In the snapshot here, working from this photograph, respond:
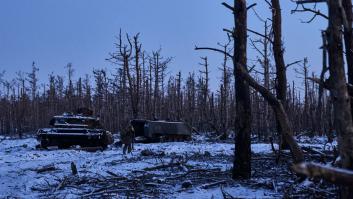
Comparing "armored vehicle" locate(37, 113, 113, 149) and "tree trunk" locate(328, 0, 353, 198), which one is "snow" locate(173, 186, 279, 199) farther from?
"armored vehicle" locate(37, 113, 113, 149)

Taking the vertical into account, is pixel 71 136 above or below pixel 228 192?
above

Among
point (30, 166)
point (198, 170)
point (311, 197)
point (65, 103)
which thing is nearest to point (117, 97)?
point (65, 103)

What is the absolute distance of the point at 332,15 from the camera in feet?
19.6

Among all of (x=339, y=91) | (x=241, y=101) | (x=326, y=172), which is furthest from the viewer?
(x=241, y=101)

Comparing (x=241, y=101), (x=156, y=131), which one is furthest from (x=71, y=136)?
(x=241, y=101)

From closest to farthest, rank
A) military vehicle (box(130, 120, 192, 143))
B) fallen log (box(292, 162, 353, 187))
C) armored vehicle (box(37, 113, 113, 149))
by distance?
fallen log (box(292, 162, 353, 187)) → armored vehicle (box(37, 113, 113, 149)) → military vehicle (box(130, 120, 192, 143))

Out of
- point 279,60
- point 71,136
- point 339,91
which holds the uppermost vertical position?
point 279,60

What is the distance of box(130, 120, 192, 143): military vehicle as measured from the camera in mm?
28266

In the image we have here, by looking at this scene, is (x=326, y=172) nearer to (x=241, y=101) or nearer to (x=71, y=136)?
(x=241, y=101)

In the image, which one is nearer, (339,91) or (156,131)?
(339,91)

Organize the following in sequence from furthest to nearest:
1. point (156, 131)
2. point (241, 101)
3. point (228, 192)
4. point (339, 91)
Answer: point (156, 131)
point (241, 101)
point (228, 192)
point (339, 91)

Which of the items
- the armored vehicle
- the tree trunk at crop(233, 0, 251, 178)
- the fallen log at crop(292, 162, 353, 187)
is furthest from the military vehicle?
the fallen log at crop(292, 162, 353, 187)

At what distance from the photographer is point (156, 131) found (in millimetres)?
28688

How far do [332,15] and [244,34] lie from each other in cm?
422
